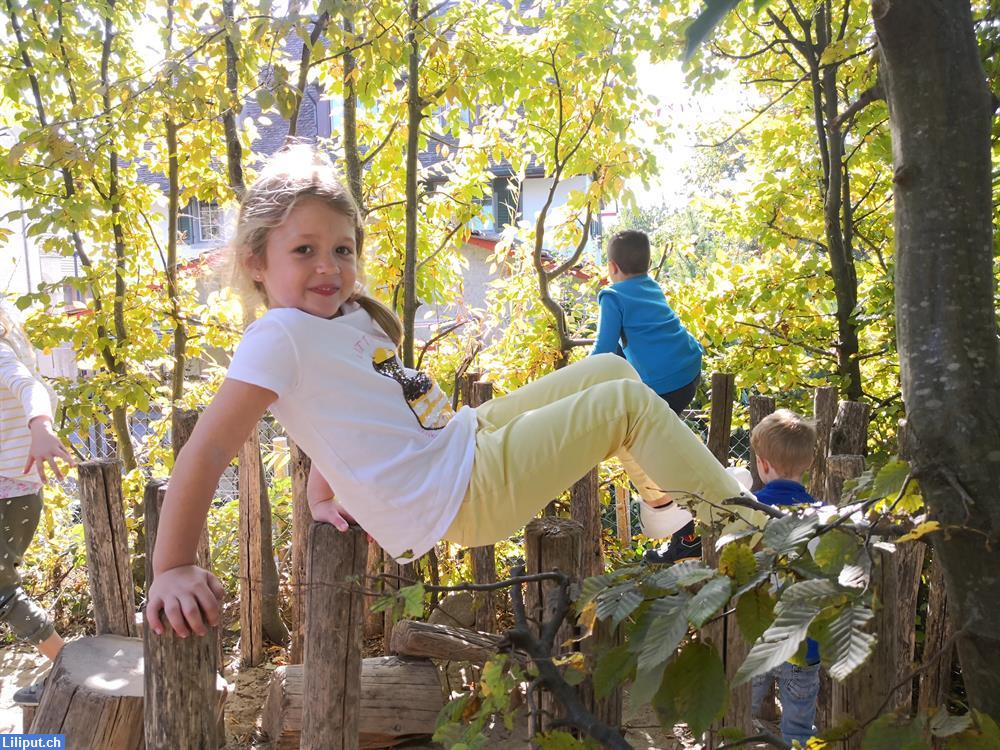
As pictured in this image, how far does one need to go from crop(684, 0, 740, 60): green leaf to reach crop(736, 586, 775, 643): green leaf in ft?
2.10

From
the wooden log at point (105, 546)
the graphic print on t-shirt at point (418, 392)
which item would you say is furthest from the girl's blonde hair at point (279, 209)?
the wooden log at point (105, 546)

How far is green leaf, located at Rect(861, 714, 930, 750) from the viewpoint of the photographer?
2.60 ft

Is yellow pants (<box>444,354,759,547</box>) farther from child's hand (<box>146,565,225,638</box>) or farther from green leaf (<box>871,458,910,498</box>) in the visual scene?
green leaf (<box>871,458,910,498</box>)

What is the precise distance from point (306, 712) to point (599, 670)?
82 cm

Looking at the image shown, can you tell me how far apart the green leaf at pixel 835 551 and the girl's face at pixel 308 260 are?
4.48 feet

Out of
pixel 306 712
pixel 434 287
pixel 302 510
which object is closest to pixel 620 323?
pixel 434 287

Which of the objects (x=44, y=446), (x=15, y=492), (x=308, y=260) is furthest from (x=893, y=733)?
(x=15, y=492)

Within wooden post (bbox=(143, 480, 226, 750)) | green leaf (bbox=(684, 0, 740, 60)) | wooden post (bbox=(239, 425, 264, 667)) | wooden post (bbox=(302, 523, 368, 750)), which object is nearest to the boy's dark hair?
wooden post (bbox=(239, 425, 264, 667))

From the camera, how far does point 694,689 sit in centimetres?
88

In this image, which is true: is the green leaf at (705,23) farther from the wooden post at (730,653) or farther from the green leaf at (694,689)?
the wooden post at (730,653)

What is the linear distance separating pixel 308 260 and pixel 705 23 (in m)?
1.66

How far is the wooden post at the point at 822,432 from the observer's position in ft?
9.74

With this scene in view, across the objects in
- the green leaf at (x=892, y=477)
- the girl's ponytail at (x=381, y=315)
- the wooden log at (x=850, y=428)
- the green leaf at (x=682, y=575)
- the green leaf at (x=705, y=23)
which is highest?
the girl's ponytail at (x=381, y=315)

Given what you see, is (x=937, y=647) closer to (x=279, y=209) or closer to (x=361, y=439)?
(x=361, y=439)
